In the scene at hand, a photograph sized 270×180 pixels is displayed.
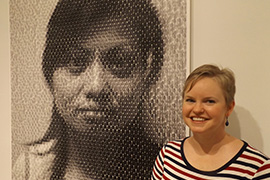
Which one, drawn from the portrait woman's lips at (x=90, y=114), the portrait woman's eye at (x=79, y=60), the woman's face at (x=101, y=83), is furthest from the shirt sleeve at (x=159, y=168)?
the portrait woman's eye at (x=79, y=60)

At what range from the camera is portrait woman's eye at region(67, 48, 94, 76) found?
51.4 inches

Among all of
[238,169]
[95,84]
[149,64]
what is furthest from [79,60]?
[238,169]

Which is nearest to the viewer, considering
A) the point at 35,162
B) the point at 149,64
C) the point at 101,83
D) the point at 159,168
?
the point at 159,168

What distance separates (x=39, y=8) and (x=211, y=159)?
1218 millimetres

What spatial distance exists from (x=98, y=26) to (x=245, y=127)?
819 millimetres

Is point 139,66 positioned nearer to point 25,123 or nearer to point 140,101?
point 140,101

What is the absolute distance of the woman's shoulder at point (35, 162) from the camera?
1.45 m

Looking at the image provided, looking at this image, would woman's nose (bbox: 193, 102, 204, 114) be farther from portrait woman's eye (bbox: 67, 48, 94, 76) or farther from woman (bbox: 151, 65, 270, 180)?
portrait woman's eye (bbox: 67, 48, 94, 76)

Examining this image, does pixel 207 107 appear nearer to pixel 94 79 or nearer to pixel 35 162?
pixel 94 79

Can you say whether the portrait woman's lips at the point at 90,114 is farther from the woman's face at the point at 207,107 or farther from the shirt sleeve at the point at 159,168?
the woman's face at the point at 207,107

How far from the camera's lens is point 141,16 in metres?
1.17

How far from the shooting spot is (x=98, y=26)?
1.28 meters

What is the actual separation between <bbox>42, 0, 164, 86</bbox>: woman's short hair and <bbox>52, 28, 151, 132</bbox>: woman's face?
38 millimetres

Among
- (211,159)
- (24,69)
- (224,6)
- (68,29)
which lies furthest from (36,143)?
(224,6)
